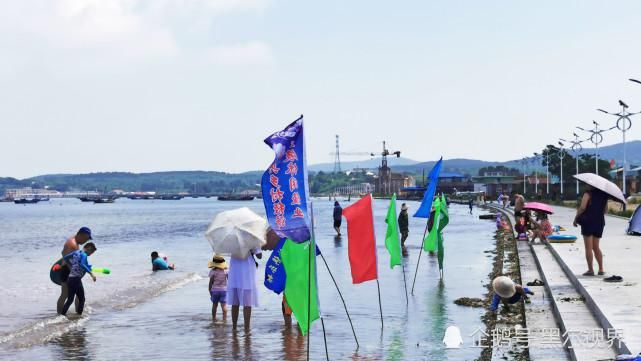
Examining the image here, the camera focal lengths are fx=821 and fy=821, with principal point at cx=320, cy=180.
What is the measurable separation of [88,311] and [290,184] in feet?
34.4

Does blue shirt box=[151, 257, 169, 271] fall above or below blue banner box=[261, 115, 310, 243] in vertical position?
below

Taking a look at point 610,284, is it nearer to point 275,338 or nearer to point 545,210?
point 275,338

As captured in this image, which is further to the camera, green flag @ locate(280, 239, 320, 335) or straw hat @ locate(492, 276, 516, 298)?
straw hat @ locate(492, 276, 516, 298)

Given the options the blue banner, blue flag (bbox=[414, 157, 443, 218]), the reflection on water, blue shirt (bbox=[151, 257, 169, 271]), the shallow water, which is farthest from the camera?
blue shirt (bbox=[151, 257, 169, 271])

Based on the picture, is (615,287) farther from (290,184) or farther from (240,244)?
(290,184)

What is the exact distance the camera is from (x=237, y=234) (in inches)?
477

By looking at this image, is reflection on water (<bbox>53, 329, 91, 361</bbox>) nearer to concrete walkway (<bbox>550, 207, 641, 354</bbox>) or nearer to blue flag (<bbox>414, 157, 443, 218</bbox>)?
blue flag (<bbox>414, 157, 443, 218</bbox>)

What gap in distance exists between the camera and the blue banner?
8.95m

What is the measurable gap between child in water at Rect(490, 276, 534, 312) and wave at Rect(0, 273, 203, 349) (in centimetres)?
766

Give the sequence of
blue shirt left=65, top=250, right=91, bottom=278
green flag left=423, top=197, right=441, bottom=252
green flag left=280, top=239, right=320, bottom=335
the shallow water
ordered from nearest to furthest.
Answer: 1. green flag left=280, top=239, right=320, bottom=335
2. the shallow water
3. blue shirt left=65, top=250, right=91, bottom=278
4. green flag left=423, top=197, right=441, bottom=252

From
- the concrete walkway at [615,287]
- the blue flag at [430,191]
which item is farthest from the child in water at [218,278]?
the concrete walkway at [615,287]

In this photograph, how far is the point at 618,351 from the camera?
8688mm

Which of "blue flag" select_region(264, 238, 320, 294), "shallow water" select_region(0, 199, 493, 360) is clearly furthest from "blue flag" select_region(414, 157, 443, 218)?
"blue flag" select_region(264, 238, 320, 294)

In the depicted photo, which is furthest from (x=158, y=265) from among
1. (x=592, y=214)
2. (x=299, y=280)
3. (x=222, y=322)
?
(x=299, y=280)
